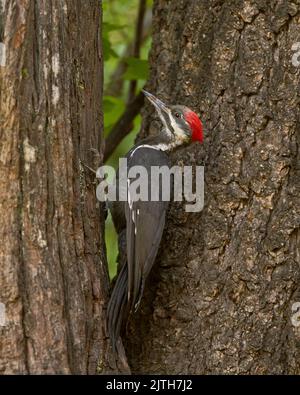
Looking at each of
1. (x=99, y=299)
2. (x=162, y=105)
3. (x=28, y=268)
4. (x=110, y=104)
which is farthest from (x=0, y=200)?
(x=110, y=104)

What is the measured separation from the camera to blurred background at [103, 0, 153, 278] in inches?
204

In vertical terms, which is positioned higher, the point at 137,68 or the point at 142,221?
the point at 137,68

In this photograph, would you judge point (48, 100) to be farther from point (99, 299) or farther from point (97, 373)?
point (97, 373)

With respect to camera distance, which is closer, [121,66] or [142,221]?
[142,221]

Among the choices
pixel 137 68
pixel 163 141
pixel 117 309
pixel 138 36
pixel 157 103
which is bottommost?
pixel 117 309

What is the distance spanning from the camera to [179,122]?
14.6 ft

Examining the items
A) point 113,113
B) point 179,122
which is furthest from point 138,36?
point 179,122

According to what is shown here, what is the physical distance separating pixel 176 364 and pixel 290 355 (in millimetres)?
607

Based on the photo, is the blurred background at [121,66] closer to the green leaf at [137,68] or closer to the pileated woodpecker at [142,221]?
the green leaf at [137,68]

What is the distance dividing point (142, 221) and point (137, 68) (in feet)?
4.38

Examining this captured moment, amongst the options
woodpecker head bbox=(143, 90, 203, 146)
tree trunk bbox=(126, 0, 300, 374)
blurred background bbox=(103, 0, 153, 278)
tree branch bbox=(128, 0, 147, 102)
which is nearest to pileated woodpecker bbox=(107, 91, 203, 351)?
woodpecker head bbox=(143, 90, 203, 146)

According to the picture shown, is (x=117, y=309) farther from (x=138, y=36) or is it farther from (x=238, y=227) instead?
(x=138, y=36)

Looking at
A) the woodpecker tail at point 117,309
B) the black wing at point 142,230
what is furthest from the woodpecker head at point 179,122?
the woodpecker tail at point 117,309

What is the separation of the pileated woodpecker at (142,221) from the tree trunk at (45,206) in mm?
183
